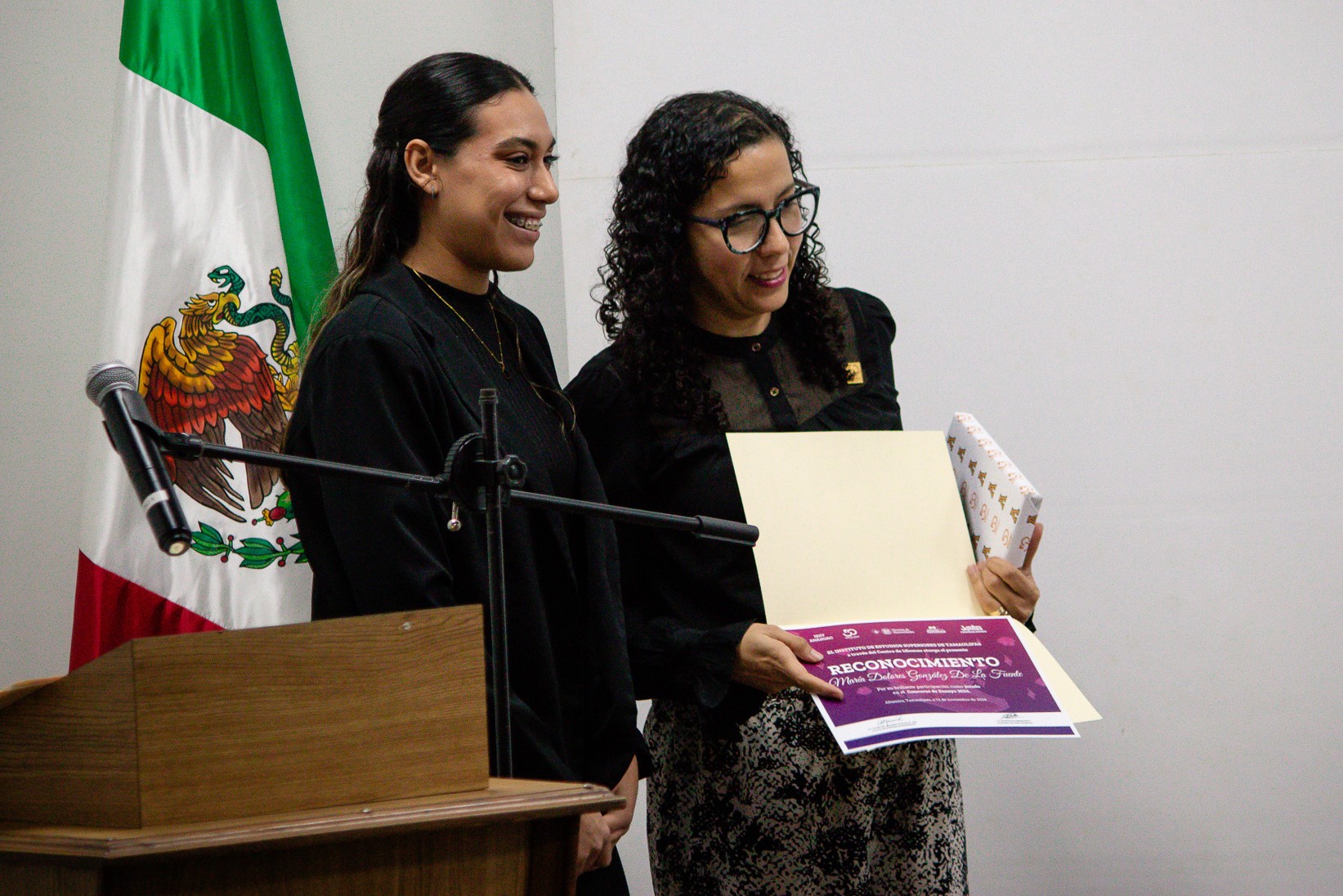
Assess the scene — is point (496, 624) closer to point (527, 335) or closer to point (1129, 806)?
point (527, 335)

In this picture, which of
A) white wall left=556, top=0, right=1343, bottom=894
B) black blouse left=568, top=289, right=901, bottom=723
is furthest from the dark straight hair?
white wall left=556, top=0, right=1343, bottom=894

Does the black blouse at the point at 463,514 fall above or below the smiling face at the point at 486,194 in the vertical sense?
below

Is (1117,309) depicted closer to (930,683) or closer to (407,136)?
(930,683)

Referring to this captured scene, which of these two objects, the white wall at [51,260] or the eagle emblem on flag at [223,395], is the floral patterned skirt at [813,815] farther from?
the white wall at [51,260]

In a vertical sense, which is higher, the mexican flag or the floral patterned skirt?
the mexican flag

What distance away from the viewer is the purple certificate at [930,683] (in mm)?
1230

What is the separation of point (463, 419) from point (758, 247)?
458 millimetres

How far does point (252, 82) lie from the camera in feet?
7.05

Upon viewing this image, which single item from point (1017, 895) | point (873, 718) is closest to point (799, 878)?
point (873, 718)

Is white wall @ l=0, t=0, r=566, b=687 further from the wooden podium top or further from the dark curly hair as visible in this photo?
the wooden podium top

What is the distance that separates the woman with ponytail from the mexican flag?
2.14 feet

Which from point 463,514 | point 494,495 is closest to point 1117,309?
point 463,514

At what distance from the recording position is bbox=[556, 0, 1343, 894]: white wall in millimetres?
2479

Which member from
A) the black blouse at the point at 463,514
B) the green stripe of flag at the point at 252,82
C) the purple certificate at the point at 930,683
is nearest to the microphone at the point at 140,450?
the black blouse at the point at 463,514
